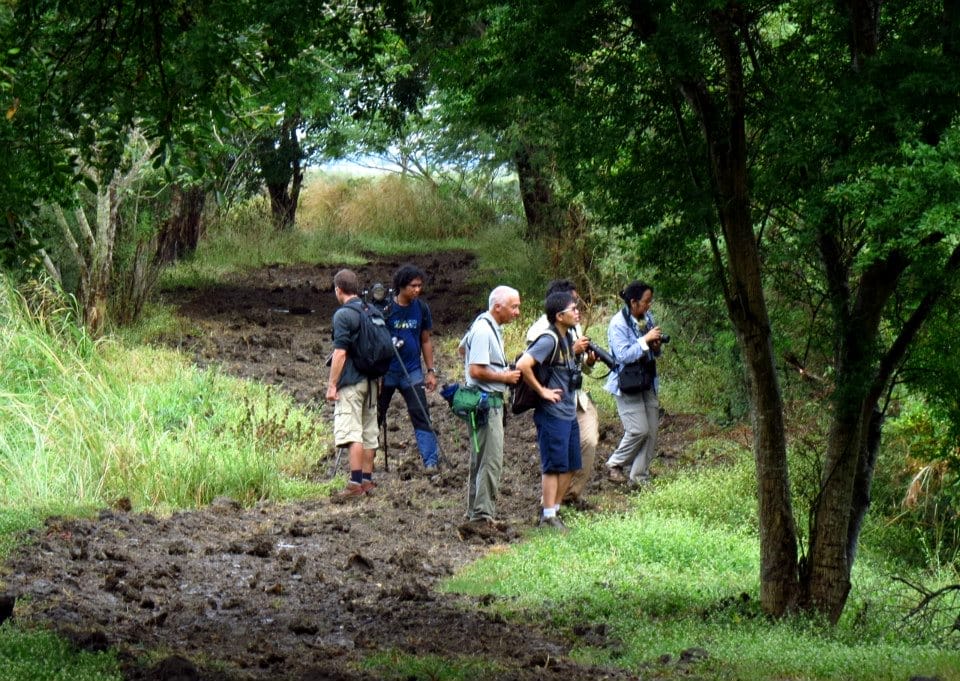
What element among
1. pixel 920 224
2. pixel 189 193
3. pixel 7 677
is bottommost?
pixel 7 677

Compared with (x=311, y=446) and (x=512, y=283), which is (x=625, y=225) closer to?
(x=311, y=446)

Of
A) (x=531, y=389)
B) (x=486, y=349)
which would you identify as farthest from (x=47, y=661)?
(x=531, y=389)

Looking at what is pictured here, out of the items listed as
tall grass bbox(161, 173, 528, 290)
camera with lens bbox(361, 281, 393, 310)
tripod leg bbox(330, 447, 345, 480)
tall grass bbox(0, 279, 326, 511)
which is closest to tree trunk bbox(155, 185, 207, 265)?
tall grass bbox(161, 173, 528, 290)

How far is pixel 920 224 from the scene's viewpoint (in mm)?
5875

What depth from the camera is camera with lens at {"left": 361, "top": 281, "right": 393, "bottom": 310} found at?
13031mm

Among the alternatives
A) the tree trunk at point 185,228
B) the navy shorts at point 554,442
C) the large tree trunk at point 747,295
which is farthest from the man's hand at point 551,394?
the tree trunk at point 185,228

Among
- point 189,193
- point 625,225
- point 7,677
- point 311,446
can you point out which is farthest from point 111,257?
point 7,677

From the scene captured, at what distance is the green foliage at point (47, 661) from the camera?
5.76 meters

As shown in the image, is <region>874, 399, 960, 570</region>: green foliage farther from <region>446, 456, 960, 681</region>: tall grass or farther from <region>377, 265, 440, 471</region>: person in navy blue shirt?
<region>377, 265, 440, 471</region>: person in navy blue shirt

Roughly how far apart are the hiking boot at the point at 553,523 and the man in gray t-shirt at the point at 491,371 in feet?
1.86

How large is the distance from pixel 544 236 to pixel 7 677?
1866 cm

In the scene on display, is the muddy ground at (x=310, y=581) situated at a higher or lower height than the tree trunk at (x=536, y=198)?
lower

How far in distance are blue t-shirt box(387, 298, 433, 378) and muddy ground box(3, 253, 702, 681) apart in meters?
1.09

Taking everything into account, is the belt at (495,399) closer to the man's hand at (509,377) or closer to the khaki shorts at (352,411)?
the man's hand at (509,377)
